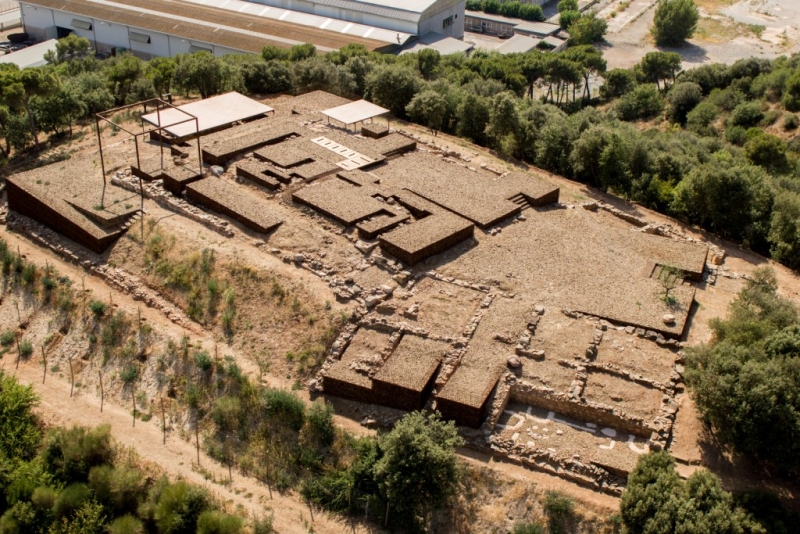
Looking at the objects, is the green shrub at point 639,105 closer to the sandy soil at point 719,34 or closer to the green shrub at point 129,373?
the sandy soil at point 719,34

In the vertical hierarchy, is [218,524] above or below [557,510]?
below

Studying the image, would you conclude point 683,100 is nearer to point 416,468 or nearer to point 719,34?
point 719,34

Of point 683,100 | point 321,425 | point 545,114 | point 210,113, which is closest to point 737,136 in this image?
point 683,100

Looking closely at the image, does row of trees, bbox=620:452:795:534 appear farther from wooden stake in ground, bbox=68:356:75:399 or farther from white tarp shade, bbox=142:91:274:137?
white tarp shade, bbox=142:91:274:137

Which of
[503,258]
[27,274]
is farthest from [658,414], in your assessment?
[27,274]

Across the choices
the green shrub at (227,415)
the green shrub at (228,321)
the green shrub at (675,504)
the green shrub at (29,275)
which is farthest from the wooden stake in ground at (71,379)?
the green shrub at (675,504)
